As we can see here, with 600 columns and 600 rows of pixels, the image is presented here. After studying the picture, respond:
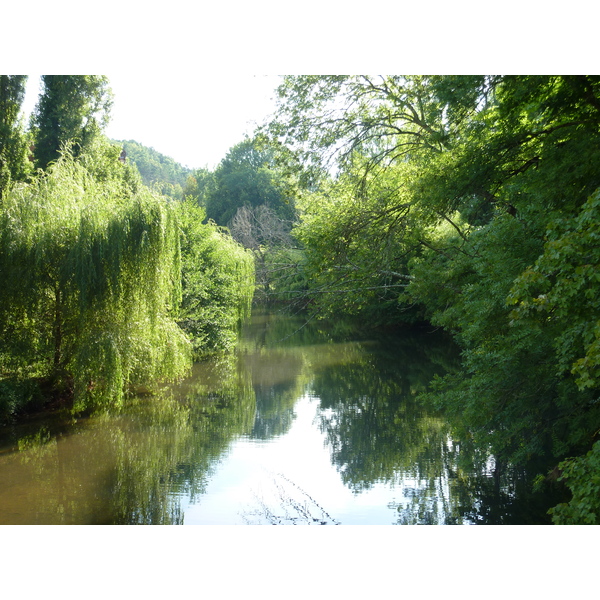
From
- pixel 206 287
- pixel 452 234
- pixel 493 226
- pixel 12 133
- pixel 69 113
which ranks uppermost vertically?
pixel 69 113

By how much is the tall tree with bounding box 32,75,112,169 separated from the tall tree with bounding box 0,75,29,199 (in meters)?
2.32

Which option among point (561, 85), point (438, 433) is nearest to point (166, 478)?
point (438, 433)

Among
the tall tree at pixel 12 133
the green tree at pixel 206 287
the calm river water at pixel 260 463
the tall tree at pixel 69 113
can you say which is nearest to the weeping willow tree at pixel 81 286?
the calm river water at pixel 260 463

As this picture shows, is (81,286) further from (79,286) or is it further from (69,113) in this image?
(69,113)

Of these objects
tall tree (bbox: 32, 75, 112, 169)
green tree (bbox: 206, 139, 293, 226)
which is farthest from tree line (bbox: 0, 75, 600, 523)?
green tree (bbox: 206, 139, 293, 226)

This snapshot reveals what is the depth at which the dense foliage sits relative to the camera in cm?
365

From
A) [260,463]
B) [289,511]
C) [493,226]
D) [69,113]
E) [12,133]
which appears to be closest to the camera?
[493,226]

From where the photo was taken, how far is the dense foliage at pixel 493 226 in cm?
365

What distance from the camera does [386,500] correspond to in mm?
6359

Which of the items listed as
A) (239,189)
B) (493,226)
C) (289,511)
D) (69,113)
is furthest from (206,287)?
(239,189)

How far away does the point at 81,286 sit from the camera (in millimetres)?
8609

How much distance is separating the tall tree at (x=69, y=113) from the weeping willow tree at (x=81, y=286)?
4.81 m

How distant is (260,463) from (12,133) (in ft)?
25.7

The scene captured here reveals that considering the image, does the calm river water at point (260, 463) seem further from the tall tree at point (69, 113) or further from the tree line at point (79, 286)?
the tall tree at point (69, 113)
